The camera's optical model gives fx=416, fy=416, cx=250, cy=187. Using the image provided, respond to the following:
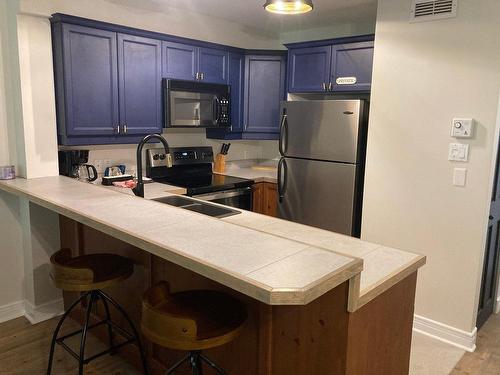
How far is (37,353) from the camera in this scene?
8.55 ft

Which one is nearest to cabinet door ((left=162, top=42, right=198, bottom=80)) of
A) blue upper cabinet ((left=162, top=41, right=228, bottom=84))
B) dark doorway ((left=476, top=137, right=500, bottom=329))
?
blue upper cabinet ((left=162, top=41, right=228, bottom=84))

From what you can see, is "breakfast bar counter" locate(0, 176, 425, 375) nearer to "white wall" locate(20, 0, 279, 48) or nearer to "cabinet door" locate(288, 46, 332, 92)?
"white wall" locate(20, 0, 279, 48)

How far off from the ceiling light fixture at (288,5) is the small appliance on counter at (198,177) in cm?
159

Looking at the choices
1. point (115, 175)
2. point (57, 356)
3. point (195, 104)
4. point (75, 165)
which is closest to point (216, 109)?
point (195, 104)

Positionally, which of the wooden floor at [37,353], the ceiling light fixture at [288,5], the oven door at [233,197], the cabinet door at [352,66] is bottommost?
the wooden floor at [37,353]

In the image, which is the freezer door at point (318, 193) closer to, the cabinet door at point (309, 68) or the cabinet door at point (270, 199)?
the cabinet door at point (270, 199)

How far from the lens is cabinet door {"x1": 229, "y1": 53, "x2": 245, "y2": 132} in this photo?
406 centimetres

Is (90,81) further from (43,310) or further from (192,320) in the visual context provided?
(192,320)

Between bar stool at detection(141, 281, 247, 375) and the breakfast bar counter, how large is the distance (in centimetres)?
12

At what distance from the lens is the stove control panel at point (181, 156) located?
385cm

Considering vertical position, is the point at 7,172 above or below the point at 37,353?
above

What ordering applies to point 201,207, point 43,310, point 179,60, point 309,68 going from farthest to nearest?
1. point 309,68
2. point 179,60
3. point 43,310
4. point 201,207

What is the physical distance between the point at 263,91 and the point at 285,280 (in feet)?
10.6

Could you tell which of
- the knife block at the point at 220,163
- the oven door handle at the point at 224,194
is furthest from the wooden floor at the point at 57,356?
the knife block at the point at 220,163
